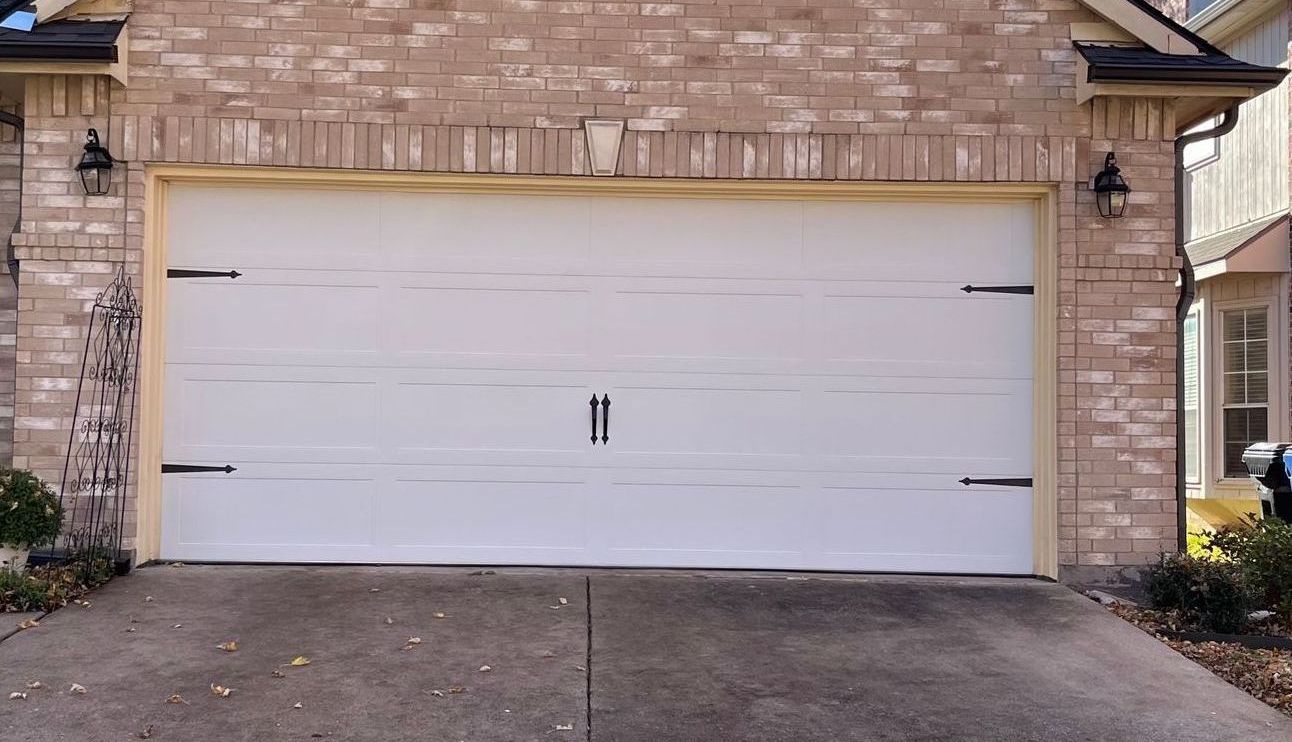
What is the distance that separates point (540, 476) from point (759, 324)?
1764 millimetres

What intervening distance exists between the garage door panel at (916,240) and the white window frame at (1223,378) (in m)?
5.51

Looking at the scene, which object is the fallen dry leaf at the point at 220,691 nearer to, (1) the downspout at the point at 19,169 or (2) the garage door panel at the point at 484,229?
(2) the garage door panel at the point at 484,229

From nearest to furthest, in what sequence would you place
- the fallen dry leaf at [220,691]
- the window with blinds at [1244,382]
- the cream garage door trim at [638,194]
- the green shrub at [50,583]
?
the fallen dry leaf at [220,691] < the green shrub at [50,583] < the cream garage door trim at [638,194] < the window with blinds at [1244,382]

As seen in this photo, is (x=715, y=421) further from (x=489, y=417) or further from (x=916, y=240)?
(x=916, y=240)

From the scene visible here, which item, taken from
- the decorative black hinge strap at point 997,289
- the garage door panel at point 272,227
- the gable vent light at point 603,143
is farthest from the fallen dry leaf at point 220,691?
the decorative black hinge strap at point 997,289

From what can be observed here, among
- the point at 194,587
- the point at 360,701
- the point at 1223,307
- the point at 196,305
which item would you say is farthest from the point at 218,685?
the point at 1223,307

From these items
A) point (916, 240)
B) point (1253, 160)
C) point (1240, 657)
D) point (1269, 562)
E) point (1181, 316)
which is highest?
point (1253, 160)

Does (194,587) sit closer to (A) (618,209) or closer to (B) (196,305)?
(B) (196,305)

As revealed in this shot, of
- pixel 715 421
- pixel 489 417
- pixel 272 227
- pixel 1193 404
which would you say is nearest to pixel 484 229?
pixel 489 417

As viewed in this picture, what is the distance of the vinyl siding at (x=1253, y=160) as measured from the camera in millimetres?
11195

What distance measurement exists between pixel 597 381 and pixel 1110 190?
351 centimetres

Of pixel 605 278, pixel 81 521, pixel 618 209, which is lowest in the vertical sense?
A: pixel 81 521

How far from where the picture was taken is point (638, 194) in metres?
7.12

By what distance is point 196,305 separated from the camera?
6.99 meters
